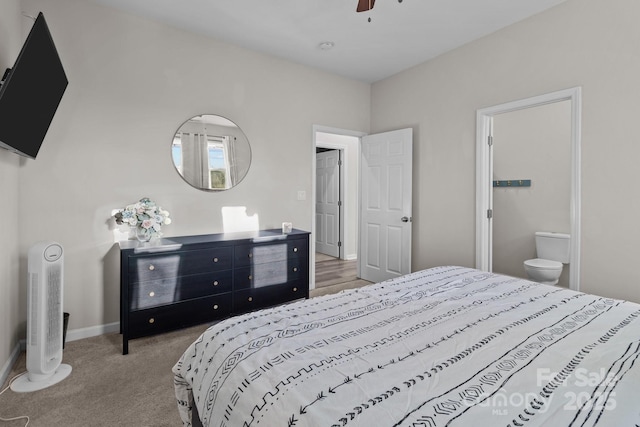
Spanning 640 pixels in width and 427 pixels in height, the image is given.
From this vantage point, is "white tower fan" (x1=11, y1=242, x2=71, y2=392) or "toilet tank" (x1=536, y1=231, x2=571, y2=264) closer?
"white tower fan" (x1=11, y1=242, x2=71, y2=392)

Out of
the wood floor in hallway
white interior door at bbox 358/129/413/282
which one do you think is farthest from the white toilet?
the wood floor in hallway

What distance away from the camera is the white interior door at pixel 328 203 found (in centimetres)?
630

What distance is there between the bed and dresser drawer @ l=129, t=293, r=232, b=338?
55.3 inches

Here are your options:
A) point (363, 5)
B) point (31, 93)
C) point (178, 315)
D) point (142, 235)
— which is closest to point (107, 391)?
point (178, 315)

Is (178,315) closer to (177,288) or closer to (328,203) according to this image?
(177,288)

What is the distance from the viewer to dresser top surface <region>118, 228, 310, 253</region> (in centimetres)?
261

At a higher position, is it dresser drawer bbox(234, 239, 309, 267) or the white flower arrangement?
the white flower arrangement

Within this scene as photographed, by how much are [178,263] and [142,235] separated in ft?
1.33

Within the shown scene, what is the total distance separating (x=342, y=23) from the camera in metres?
3.07

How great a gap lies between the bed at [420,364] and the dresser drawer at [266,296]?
162cm

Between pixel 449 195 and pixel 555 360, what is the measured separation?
2797 mm

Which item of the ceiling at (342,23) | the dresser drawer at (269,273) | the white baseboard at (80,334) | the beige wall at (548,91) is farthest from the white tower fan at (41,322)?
the beige wall at (548,91)

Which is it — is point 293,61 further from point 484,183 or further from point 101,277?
point 101,277

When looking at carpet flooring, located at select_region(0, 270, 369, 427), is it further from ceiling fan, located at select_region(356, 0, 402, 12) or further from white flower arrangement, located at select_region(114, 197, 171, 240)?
ceiling fan, located at select_region(356, 0, 402, 12)
